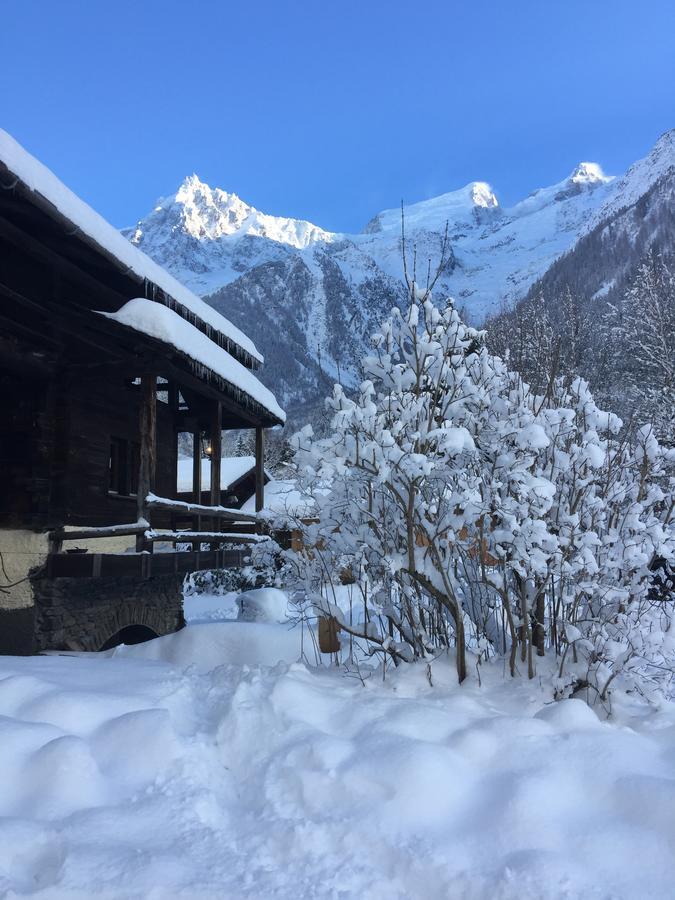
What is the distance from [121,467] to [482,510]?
7.45 metres

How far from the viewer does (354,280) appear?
6708 inches

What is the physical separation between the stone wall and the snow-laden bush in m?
4.46

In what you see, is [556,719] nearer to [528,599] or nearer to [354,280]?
[528,599]

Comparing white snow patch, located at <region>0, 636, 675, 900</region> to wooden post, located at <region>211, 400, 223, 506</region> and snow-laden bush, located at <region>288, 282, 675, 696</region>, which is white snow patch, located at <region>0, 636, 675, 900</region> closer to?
snow-laden bush, located at <region>288, 282, 675, 696</region>

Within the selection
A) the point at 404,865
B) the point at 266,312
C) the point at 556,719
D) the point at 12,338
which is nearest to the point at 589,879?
the point at 404,865

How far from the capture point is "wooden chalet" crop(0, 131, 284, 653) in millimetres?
7535

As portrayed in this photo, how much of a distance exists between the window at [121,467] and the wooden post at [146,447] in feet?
6.17

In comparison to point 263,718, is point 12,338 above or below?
above

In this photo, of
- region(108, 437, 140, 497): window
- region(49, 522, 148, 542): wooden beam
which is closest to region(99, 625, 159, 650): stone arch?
region(108, 437, 140, 497): window

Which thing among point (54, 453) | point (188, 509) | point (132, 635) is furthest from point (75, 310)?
point (132, 635)

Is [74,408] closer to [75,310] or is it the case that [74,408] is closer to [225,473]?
[75,310]

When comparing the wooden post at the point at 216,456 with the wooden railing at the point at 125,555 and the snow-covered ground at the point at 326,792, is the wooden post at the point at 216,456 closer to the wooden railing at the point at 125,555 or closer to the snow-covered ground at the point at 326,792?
the wooden railing at the point at 125,555

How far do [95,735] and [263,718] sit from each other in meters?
0.91

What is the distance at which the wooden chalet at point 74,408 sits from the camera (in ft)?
24.7
